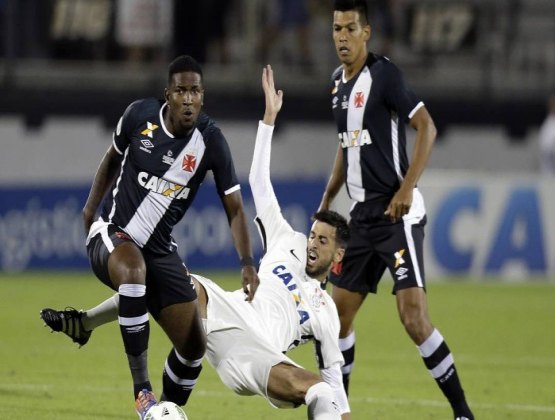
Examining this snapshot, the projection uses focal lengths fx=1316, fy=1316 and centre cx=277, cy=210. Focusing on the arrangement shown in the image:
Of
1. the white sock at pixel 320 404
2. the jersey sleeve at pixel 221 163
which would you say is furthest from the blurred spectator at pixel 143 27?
the white sock at pixel 320 404

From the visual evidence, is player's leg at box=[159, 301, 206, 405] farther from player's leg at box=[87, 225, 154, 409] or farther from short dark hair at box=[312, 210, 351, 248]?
short dark hair at box=[312, 210, 351, 248]

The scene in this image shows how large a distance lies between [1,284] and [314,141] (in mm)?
6575

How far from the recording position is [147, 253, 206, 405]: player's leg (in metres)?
7.52

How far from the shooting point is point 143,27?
20.1 m

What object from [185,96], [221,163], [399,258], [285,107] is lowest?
[285,107]

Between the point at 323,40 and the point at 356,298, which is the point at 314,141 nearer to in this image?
the point at 323,40

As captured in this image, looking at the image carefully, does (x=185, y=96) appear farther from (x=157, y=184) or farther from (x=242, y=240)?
(x=242, y=240)

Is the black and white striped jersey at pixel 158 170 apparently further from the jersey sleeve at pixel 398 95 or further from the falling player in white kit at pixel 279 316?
the jersey sleeve at pixel 398 95

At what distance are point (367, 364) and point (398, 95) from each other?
3816mm

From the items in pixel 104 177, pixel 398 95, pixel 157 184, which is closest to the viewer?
pixel 157 184

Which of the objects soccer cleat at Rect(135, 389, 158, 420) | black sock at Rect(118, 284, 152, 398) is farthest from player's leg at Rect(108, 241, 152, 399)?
soccer cleat at Rect(135, 389, 158, 420)

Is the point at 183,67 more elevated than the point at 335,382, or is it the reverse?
the point at 183,67

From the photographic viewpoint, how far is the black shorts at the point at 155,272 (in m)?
7.56

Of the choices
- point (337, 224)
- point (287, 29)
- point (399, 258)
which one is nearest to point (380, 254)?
point (399, 258)
